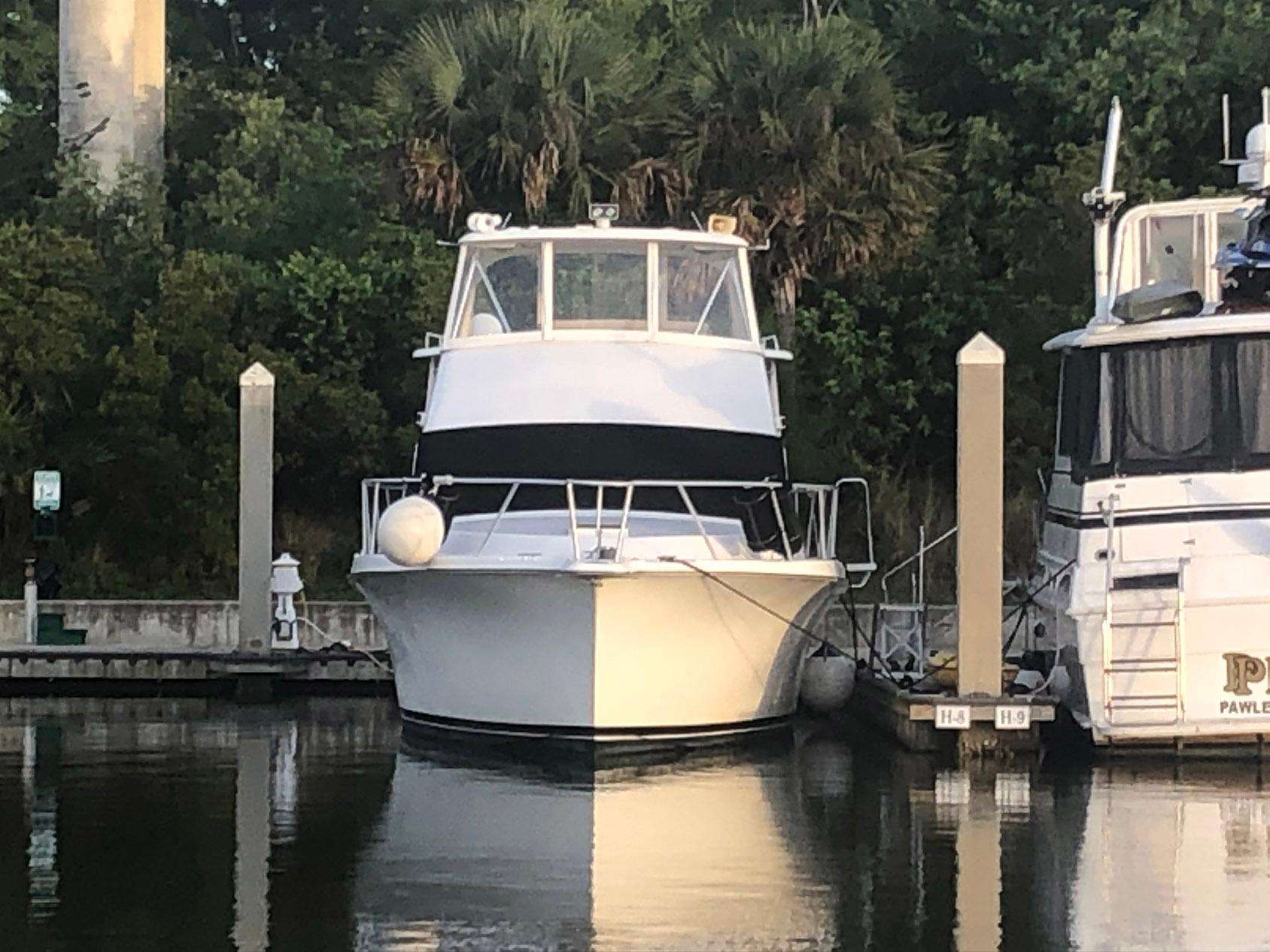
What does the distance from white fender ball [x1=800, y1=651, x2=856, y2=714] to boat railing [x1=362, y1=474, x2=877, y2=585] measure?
1122mm

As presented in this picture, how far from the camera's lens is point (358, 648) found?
25625 mm

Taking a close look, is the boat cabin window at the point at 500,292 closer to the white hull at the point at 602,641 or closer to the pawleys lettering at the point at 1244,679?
the white hull at the point at 602,641

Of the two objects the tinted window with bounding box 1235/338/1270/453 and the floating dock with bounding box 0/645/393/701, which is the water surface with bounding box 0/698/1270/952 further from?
the floating dock with bounding box 0/645/393/701

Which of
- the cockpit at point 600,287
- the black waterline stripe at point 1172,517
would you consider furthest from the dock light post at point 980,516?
the cockpit at point 600,287

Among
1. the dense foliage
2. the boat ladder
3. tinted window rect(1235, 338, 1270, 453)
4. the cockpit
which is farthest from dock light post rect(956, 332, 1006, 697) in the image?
the dense foliage

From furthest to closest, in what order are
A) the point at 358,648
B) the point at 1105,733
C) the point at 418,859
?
the point at 358,648 < the point at 1105,733 < the point at 418,859

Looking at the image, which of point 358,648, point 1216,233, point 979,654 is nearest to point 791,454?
point 358,648

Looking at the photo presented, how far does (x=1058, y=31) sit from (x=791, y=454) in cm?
986

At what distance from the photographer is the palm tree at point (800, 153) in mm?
29516

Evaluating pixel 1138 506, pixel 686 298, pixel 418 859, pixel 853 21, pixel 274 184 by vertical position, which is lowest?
pixel 418 859

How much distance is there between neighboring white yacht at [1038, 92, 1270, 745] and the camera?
18094 mm

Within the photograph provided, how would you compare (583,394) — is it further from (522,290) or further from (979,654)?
(979,654)

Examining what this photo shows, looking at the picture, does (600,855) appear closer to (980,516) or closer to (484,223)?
(980,516)

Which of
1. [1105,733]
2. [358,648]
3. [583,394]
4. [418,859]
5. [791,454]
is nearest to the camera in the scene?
[418,859]
